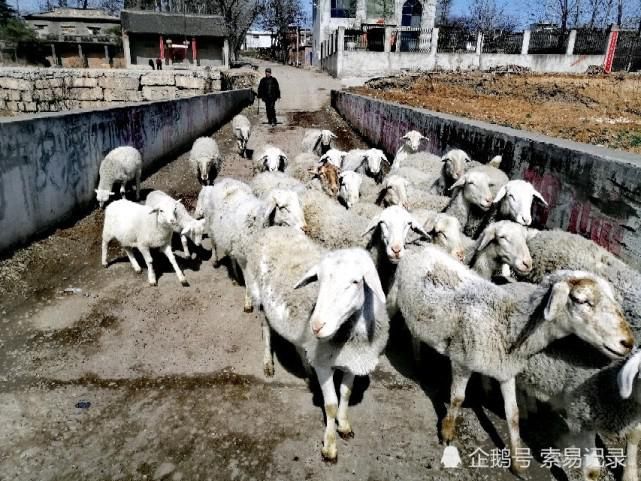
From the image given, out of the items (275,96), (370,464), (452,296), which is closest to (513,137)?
(452,296)

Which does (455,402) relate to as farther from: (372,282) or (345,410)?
(372,282)

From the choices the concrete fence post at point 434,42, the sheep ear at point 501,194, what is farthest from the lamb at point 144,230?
the concrete fence post at point 434,42

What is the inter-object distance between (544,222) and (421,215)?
1451mm

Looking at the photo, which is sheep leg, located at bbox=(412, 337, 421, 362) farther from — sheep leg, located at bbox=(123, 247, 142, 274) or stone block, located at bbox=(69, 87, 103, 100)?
stone block, located at bbox=(69, 87, 103, 100)

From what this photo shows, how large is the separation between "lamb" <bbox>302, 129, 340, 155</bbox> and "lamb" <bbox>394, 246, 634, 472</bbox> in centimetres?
Result: 790

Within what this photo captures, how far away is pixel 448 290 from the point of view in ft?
12.3

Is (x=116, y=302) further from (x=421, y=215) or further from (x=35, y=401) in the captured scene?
(x=421, y=215)

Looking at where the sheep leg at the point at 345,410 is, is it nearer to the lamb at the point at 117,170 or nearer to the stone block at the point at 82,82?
the lamb at the point at 117,170

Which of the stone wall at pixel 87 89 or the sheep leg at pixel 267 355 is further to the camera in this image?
the stone wall at pixel 87 89

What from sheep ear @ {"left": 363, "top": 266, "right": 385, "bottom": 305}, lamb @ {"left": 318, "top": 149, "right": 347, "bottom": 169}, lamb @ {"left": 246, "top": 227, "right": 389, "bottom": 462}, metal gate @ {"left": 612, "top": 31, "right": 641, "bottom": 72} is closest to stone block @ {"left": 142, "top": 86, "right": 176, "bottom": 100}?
lamb @ {"left": 318, "top": 149, "right": 347, "bottom": 169}

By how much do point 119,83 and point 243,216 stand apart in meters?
16.6

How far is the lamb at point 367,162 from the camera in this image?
806 cm

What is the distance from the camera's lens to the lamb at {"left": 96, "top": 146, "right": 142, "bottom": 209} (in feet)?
28.0

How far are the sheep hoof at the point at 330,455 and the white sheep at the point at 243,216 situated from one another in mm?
2420
